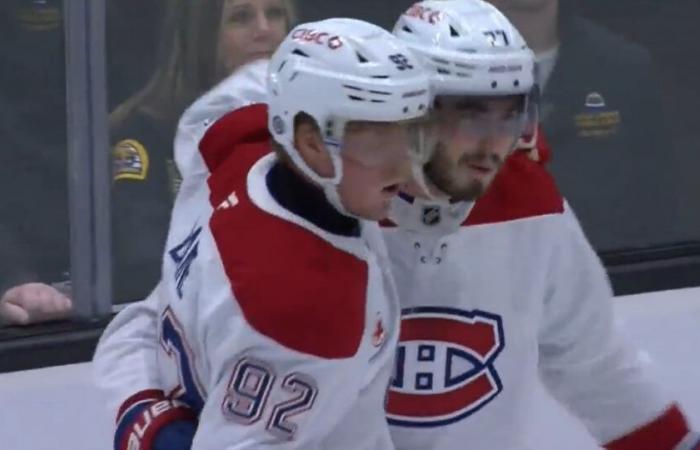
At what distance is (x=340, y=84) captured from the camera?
1.53m

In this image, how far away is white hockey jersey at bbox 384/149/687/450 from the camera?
1.75 m

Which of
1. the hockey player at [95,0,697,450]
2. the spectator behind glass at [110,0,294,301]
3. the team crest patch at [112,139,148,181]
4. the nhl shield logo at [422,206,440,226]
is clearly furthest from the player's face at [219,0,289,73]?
the nhl shield logo at [422,206,440,226]

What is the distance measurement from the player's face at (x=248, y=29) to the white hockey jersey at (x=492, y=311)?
2.72 feet

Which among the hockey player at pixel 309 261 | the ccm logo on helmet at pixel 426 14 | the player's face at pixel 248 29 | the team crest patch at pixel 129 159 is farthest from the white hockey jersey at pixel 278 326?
the team crest patch at pixel 129 159

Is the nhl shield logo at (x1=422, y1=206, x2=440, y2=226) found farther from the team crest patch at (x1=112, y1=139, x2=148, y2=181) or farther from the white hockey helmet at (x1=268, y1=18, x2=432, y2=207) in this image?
the team crest patch at (x1=112, y1=139, x2=148, y2=181)

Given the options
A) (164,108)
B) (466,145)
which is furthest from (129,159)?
(466,145)

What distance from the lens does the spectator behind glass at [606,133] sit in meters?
3.01

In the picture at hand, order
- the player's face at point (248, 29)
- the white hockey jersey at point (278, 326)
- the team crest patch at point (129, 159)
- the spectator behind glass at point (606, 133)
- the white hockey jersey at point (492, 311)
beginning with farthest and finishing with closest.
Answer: the spectator behind glass at point (606, 133), the team crest patch at point (129, 159), the player's face at point (248, 29), the white hockey jersey at point (492, 311), the white hockey jersey at point (278, 326)

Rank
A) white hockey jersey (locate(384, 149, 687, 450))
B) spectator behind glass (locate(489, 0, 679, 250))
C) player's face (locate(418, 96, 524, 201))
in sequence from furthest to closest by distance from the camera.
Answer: spectator behind glass (locate(489, 0, 679, 250)), white hockey jersey (locate(384, 149, 687, 450)), player's face (locate(418, 96, 524, 201))

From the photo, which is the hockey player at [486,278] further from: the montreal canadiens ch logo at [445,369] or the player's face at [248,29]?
the player's face at [248,29]

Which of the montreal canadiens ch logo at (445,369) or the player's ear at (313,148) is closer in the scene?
the player's ear at (313,148)

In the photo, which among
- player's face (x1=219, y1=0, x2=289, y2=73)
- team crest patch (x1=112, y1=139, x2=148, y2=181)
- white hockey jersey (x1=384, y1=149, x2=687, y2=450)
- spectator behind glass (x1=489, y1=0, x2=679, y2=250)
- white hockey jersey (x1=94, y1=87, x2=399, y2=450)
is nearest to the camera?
white hockey jersey (x1=94, y1=87, x2=399, y2=450)

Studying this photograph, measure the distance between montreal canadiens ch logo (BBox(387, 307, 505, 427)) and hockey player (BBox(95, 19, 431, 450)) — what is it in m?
0.16

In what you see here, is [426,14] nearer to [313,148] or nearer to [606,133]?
[313,148]
